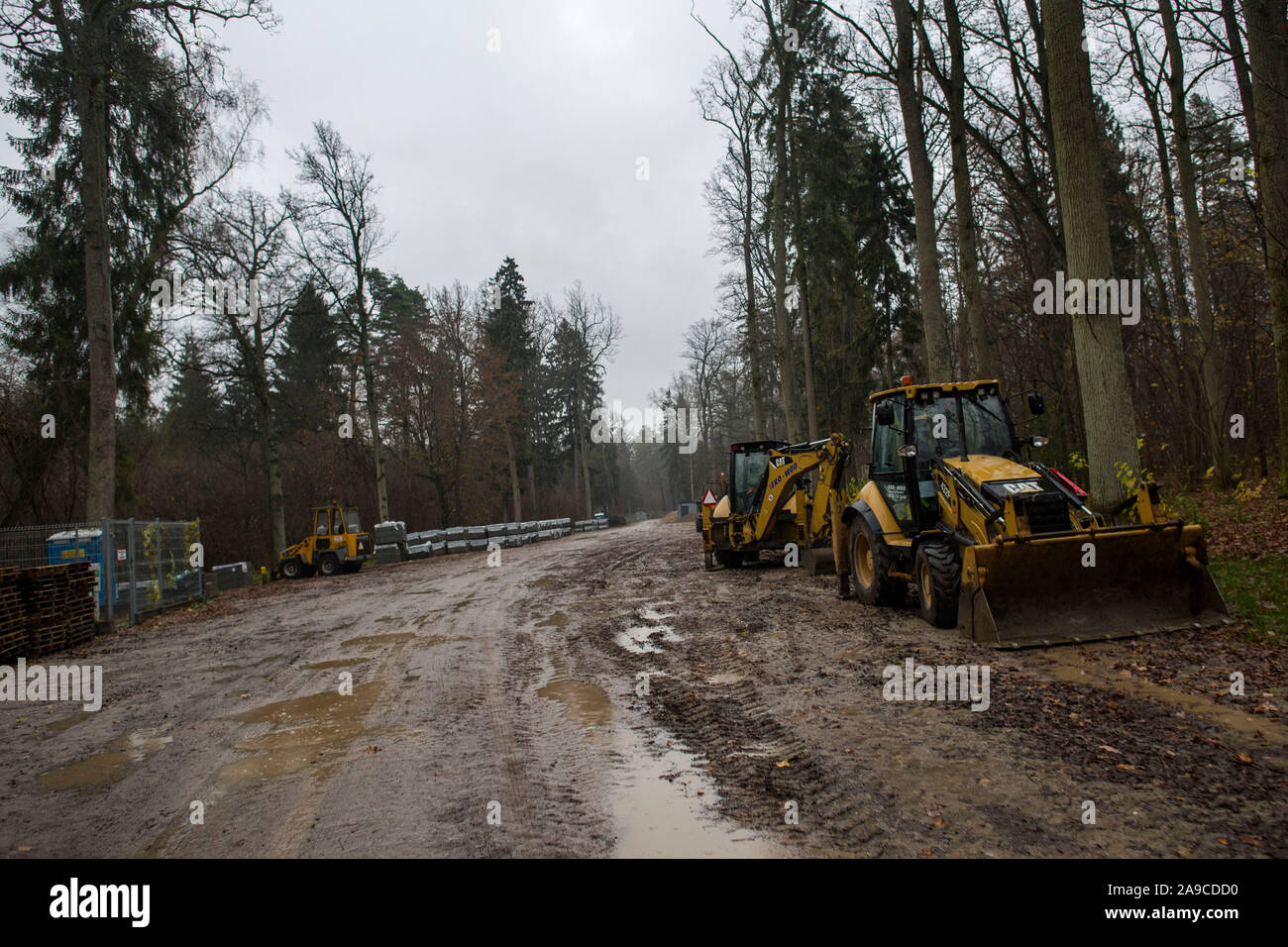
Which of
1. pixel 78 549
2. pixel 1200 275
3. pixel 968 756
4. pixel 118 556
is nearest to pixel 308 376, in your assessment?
pixel 118 556

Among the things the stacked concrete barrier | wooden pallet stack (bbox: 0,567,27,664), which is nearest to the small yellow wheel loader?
the stacked concrete barrier

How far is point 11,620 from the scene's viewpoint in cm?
1055

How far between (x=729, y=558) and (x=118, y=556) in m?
11.7

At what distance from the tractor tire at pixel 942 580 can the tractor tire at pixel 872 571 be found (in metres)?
1.16

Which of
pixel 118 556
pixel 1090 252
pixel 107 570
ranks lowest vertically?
pixel 107 570

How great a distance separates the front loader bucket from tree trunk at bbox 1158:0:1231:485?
10151 mm

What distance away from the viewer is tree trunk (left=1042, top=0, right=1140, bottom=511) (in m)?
8.55

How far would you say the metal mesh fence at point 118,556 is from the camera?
1341 centimetres

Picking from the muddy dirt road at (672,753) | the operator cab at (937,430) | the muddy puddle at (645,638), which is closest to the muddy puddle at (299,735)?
the muddy dirt road at (672,753)

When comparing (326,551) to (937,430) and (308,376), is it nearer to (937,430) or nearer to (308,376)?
(308,376)

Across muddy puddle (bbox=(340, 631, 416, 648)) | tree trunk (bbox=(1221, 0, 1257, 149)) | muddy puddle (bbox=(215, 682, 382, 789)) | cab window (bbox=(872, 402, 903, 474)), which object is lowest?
muddy puddle (bbox=(215, 682, 382, 789))

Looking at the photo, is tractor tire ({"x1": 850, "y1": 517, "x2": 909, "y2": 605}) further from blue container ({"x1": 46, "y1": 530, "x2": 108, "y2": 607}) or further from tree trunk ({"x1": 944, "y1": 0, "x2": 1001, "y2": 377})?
blue container ({"x1": 46, "y1": 530, "x2": 108, "y2": 607})
